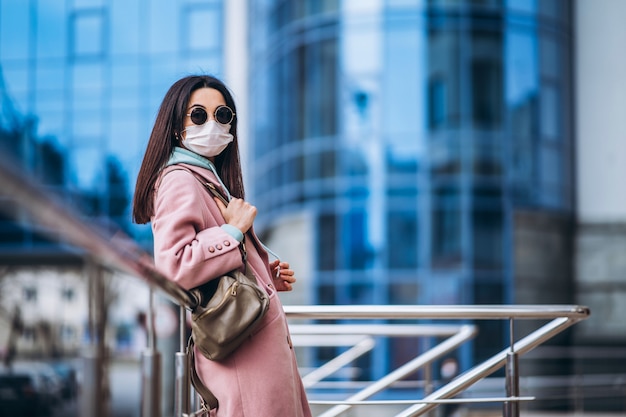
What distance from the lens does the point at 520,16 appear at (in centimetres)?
1781

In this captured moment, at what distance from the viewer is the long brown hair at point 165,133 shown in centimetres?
257

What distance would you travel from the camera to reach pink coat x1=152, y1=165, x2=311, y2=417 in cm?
232

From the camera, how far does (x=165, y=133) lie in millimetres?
2602

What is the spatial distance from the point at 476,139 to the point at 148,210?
15.3m

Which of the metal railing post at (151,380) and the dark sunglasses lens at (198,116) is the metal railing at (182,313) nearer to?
the metal railing post at (151,380)

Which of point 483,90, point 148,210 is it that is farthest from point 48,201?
point 483,90

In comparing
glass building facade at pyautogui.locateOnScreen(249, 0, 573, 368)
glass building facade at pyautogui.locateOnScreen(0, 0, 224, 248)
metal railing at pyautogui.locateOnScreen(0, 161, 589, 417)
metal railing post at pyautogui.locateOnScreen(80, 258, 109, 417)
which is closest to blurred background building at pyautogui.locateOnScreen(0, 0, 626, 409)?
glass building facade at pyautogui.locateOnScreen(249, 0, 573, 368)

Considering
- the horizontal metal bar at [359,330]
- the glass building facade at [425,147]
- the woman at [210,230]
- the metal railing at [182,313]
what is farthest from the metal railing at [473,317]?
the glass building facade at [425,147]

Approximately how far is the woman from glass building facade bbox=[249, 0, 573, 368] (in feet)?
47.3

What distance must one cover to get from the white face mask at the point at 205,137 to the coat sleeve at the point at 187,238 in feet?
0.48

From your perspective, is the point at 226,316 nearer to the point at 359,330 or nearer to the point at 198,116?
the point at 198,116

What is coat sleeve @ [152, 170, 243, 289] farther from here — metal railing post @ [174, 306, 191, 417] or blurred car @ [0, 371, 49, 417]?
blurred car @ [0, 371, 49, 417]

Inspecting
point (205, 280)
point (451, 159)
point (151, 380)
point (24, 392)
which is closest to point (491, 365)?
point (205, 280)

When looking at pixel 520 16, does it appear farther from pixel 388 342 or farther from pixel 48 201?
pixel 48 201
